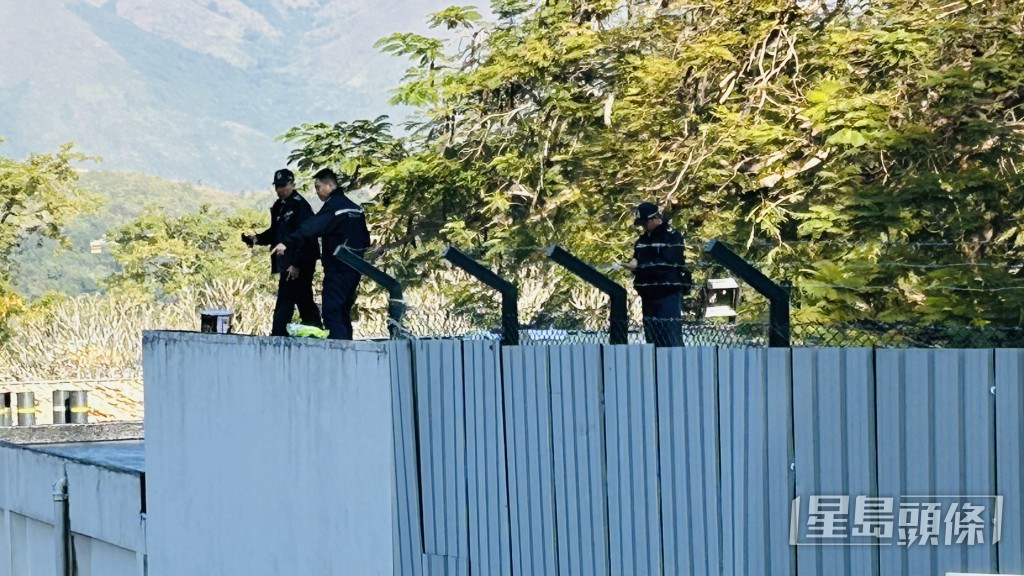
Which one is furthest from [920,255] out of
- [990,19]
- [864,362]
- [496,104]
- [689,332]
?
[496,104]

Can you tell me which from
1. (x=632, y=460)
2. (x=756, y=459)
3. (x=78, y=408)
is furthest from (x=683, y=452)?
(x=78, y=408)

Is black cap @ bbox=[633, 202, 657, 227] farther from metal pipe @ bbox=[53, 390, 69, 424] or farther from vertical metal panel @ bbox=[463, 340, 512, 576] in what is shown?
metal pipe @ bbox=[53, 390, 69, 424]

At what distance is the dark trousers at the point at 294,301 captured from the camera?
11969 mm

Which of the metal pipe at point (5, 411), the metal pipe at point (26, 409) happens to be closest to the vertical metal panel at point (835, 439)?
the metal pipe at point (5, 411)

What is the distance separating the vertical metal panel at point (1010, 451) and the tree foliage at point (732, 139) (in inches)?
64.6

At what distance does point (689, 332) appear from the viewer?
7.48 meters

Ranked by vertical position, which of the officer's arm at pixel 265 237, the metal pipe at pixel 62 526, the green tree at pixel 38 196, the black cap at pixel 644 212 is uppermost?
the green tree at pixel 38 196

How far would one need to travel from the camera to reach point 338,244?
1070 cm

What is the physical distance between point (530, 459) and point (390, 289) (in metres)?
1.54

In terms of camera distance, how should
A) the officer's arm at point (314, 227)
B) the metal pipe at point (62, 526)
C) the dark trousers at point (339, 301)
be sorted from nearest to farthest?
the dark trousers at point (339, 301)
the officer's arm at point (314, 227)
the metal pipe at point (62, 526)

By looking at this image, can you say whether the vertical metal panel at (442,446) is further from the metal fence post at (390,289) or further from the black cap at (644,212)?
the black cap at (644,212)

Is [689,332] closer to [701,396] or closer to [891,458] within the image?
[701,396]

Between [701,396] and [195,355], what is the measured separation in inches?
222

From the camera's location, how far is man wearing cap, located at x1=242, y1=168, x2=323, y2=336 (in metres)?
11.8
